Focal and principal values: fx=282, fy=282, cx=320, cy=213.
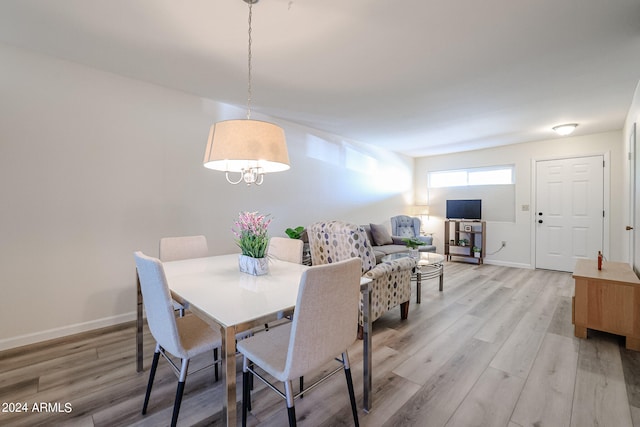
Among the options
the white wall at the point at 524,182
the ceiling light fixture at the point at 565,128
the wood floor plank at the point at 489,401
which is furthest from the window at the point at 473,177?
the wood floor plank at the point at 489,401

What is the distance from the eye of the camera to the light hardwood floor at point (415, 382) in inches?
59.9

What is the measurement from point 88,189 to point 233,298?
2.19 m

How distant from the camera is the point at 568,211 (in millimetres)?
4840

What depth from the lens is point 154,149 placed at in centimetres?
289

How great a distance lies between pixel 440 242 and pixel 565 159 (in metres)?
2.61

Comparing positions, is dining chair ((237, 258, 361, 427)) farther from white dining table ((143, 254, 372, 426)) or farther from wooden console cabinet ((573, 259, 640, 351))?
wooden console cabinet ((573, 259, 640, 351))

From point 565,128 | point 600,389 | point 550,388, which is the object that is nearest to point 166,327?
point 550,388

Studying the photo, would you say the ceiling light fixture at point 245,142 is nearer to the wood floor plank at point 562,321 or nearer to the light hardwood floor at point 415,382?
the light hardwood floor at point 415,382

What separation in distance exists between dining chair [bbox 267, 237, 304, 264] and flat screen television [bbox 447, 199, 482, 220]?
4627mm

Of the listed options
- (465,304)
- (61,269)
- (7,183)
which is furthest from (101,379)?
(465,304)

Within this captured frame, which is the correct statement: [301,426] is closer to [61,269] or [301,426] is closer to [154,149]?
[61,269]

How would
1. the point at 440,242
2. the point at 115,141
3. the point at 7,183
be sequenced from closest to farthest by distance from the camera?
the point at 7,183
the point at 115,141
the point at 440,242

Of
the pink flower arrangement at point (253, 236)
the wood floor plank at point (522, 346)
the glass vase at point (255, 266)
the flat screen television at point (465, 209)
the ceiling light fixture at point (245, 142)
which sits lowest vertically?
the wood floor plank at point (522, 346)

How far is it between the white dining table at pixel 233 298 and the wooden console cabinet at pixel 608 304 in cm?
217
